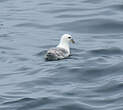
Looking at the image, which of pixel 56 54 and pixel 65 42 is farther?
pixel 65 42

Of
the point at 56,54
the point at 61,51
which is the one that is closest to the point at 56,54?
the point at 56,54

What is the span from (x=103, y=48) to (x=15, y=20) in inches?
291

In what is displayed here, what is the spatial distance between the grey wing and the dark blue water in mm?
290

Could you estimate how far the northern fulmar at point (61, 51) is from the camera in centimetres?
2244

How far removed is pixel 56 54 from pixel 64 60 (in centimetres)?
38

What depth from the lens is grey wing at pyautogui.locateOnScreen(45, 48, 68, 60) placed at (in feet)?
73.5

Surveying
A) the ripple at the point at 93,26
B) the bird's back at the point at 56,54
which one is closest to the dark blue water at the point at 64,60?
the ripple at the point at 93,26

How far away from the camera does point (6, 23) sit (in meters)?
29.8

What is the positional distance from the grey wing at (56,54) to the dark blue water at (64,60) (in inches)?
11.4

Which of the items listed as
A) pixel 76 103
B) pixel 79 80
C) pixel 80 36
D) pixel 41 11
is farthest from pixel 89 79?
pixel 41 11

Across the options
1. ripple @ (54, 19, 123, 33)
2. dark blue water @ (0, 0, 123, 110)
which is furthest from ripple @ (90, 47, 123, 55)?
ripple @ (54, 19, 123, 33)

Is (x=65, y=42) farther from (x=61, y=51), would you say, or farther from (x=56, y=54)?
(x=56, y=54)

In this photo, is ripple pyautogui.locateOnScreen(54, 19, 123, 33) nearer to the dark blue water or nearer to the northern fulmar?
the dark blue water

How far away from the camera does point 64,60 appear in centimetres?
2284
